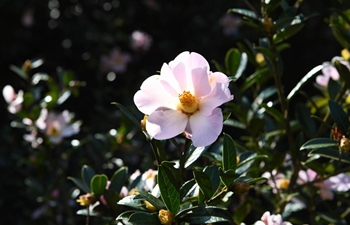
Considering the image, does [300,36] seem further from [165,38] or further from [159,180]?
[159,180]

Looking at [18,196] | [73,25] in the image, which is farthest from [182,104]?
[73,25]

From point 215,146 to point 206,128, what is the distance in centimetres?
65

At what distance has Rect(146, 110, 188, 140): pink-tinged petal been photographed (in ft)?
2.99

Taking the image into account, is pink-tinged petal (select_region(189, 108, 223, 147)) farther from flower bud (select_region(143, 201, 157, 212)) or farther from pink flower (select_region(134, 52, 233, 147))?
flower bud (select_region(143, 201, 157, 212))

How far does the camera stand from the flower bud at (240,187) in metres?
0.97

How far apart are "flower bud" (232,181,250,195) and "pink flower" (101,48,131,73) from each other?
230cm

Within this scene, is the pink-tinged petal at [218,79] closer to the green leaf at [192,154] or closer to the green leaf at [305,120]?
the green leaf at [192,154]

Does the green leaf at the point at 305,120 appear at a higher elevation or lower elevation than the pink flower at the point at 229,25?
lower

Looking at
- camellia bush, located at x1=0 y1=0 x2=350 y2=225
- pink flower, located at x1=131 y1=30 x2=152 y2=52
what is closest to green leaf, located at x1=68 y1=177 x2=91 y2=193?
camellia bush, located at x1=0 y1=0 x2=350 y2=225

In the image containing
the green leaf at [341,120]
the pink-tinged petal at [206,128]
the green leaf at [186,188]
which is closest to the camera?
the pink-tinged petal at [206,128]

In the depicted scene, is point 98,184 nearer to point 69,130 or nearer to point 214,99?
point 214,99

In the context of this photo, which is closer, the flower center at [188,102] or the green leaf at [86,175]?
the flower center at [188,102]

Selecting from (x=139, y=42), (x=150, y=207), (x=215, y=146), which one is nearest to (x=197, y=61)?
(x=150, y=207)

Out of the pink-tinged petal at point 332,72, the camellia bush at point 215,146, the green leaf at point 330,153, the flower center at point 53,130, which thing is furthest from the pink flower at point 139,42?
the green leaf at point 330,153
